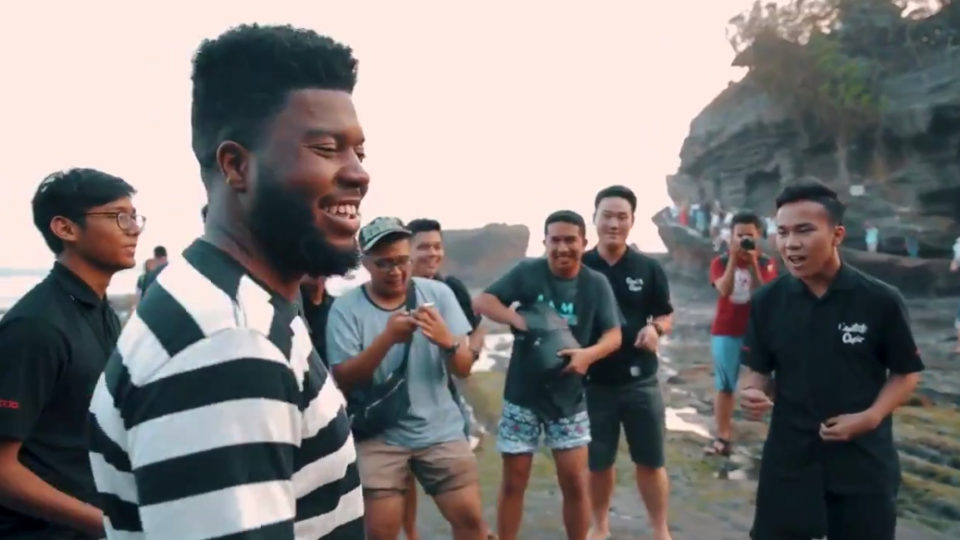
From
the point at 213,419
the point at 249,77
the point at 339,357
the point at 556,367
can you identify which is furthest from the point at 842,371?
the point at 213,419

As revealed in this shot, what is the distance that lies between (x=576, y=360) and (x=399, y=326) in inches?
52.8

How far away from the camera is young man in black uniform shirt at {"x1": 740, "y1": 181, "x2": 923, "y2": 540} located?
3.60 metres

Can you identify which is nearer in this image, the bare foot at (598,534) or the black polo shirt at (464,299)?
the black polo shirt at (464,299)

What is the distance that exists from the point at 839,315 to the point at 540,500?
3641mm

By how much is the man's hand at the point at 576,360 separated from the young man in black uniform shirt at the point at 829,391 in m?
1.14

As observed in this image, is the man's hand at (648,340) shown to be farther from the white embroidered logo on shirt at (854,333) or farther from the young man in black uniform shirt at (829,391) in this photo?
the white embroidered logo on shirt at (854,333)

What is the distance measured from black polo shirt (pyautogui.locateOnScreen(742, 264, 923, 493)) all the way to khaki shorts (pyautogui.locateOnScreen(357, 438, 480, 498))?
154 cm

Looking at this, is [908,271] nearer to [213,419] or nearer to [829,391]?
[829,391]

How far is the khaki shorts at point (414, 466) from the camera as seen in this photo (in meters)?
4.18

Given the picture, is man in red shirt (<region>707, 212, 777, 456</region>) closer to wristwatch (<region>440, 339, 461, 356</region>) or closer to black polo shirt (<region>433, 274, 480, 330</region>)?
black polo shirt (<region>433, 274, 480, 330</region>)

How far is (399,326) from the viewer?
392cm

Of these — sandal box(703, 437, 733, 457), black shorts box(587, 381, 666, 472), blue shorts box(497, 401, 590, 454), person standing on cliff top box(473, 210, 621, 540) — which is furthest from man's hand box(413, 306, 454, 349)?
sandal box(703, 437, 733, 457)

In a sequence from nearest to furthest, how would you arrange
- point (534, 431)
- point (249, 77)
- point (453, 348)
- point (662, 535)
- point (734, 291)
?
point (249, 77) < point (453, 348) < point (534, 431) < point (662, 535) < point (734, 291)

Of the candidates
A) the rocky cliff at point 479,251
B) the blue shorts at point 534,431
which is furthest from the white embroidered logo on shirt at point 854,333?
the rocky cliff at point 479,251
